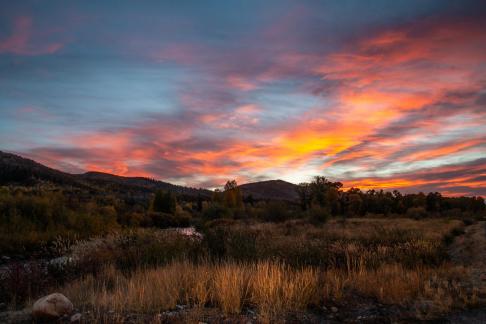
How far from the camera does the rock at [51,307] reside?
19.1 feet

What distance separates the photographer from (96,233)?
2434cm

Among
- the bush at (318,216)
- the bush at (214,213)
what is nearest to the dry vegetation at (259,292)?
the bush at (318,216)

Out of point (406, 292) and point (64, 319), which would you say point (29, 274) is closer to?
point (64, 319)

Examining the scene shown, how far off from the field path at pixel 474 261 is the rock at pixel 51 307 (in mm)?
7200

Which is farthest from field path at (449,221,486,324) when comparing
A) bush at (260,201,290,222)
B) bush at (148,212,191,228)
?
bush at (148,212,191,228)

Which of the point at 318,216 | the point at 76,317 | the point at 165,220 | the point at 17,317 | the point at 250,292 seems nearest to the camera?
the point at 76,317

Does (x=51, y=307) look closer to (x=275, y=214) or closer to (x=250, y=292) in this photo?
(x=250, y=292)

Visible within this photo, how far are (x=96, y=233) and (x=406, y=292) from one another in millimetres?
20932

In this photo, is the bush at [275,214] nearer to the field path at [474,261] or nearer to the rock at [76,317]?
the field path at [474,261]

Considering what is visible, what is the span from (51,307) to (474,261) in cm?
2159

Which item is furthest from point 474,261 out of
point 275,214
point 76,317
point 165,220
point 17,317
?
point 275,214

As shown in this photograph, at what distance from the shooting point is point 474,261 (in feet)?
66.1

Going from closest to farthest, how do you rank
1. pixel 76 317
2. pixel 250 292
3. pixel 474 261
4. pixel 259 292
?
pixel 76 317 < pixel 259 292 < pixel 250 292 < pixel 474 261

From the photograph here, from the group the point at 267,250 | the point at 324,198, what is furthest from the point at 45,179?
the point at 267,250
